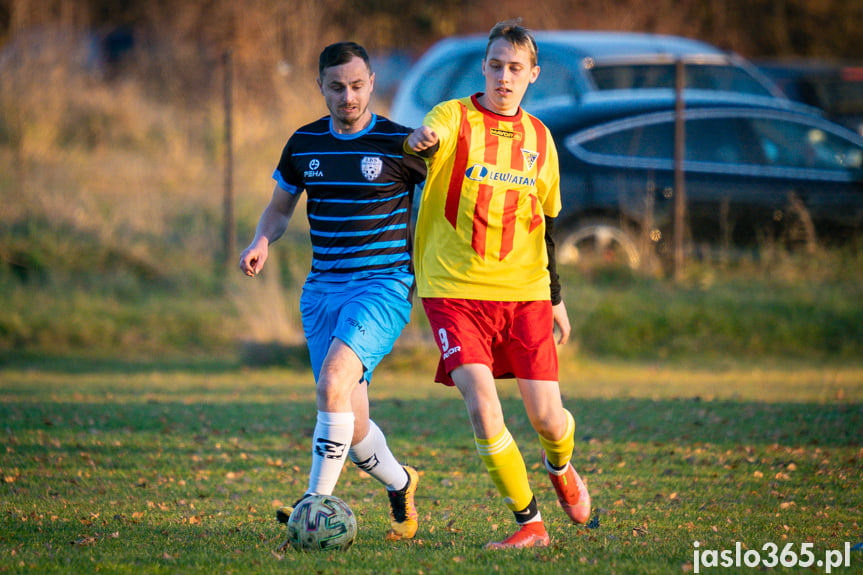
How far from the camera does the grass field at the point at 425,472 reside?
13.1 ft

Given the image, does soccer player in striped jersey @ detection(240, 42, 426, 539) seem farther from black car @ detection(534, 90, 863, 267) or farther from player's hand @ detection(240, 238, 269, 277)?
black car @ detection(534, 90, 863, 267)

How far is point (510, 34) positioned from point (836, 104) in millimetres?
14501

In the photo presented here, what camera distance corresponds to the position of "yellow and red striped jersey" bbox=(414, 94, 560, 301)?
4.18m

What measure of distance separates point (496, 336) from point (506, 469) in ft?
1.94

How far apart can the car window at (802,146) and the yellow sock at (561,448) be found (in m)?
7.82

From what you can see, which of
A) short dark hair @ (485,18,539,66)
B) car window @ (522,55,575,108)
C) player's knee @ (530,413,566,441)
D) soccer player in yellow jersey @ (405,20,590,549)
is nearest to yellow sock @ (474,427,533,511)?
soccer player in yellow jersey @ (405,20,590,549)

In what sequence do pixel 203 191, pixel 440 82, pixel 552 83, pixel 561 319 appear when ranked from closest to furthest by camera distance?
pixel 561 319 → pixel 552 83 → pixel 440 82 → pixel 203 191

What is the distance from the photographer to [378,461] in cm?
443

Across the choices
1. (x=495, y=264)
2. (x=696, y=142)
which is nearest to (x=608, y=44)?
(x=696, y=142)

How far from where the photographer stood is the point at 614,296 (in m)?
11.0

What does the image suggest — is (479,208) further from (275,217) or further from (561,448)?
(561,448)

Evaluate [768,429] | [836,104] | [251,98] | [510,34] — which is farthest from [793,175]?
[251,98]

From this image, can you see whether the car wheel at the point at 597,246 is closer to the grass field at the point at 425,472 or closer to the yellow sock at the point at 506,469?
the grass field at the point at 425,472

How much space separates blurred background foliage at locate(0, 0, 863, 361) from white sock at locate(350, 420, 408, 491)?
560 centimetres
